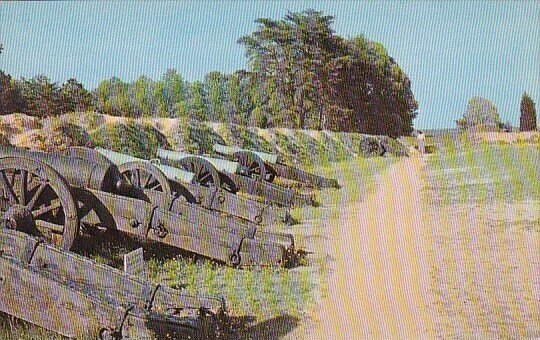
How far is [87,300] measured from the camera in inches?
87.7

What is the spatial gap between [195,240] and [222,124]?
2.32 ft

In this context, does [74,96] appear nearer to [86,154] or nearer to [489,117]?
[86,154]

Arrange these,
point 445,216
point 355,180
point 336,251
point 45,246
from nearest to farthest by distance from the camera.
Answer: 1. point 45,246
2. point 336,251
3. point 445,216
4. point 355,180

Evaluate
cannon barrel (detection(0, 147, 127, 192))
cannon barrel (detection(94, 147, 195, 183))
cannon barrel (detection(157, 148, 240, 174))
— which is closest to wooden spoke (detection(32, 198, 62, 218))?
cannon barrel (detection(0, 147, 127, 192))

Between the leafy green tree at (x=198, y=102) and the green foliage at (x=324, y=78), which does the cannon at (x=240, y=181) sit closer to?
the leafy green tree at (x=198, y=102)

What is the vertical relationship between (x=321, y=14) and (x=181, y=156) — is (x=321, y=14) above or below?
above

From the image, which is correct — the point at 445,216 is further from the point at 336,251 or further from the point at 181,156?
the point at 181,156

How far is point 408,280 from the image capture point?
9.55 feet

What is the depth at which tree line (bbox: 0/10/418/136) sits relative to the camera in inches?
116

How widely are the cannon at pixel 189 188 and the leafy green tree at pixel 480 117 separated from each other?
2108 millimetres

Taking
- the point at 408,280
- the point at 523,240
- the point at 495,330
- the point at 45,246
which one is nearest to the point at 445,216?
the point at 523,240

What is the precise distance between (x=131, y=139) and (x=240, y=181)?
186 centimetres

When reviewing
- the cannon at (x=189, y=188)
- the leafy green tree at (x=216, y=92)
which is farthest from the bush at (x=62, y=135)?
the leafy green tree at (x=216, y=92)

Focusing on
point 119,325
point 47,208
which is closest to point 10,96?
point 47,208
